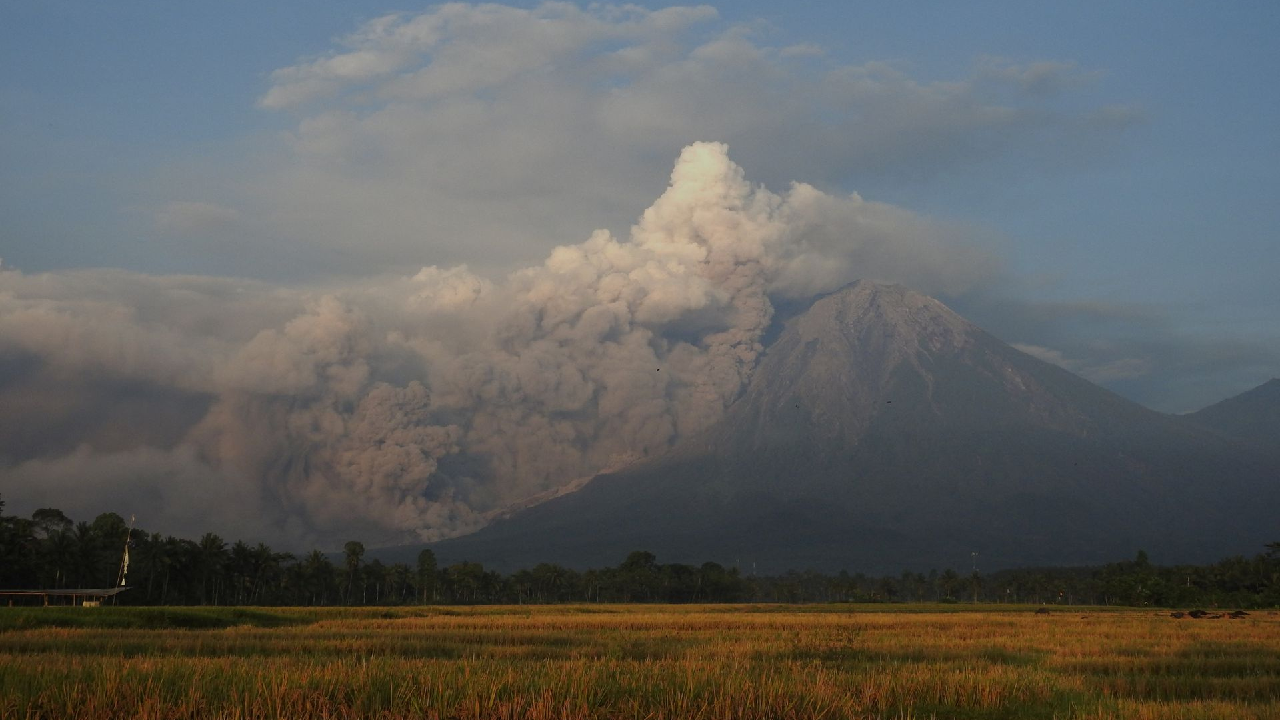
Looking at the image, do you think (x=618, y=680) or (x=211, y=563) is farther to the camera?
(x=211, y=563)

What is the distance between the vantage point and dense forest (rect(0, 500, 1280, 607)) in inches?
3848

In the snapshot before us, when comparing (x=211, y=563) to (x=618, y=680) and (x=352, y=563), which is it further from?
(x=618, y=680)

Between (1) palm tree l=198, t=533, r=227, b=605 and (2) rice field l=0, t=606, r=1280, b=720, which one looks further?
(1) palm tree l=198, t=533, r=227, b=605

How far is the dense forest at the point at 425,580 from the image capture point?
9775cm

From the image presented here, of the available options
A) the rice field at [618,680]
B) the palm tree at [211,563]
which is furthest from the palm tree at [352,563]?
the rice field at [618,680]

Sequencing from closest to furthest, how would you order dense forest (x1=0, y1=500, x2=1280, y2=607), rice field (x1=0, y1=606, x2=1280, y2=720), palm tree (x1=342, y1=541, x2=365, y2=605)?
rice field (x1=0, y1=606, x2=1280, y2=720)
dense forest (x1=0, y1=500, x2=1280, y2=607)
palm tree (x1=342, y1=541, x2=365, y2=605)

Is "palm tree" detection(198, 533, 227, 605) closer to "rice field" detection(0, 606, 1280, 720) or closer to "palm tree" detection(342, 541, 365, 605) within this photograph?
"palm tree" detection(342, 541, 365, 605)

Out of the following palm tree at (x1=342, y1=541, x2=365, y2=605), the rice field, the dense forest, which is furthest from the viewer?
palm tree at (x1=342, y1=541, x2=365, y2=605)

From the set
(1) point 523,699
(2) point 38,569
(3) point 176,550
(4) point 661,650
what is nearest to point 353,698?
(1) point 523,699

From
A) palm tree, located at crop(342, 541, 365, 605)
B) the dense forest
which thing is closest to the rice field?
the dense forest

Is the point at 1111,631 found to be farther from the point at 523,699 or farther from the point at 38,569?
the point at 38,569

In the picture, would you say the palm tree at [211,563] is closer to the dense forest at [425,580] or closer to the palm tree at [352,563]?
the dense forest at [425,580]

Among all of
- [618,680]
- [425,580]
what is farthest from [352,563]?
[618,680]

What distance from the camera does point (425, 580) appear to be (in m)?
152
